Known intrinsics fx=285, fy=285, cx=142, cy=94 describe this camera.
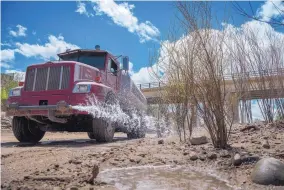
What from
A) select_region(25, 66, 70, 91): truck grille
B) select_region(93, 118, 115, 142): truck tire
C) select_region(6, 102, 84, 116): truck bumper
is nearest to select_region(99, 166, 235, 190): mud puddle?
select_region(6, 102, 84, 116): truck bumper

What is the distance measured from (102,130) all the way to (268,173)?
425 cm

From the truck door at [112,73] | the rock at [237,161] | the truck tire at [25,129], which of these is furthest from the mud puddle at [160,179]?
the truck door at [112,73]

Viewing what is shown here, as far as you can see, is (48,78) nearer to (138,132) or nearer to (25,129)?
(25,129)

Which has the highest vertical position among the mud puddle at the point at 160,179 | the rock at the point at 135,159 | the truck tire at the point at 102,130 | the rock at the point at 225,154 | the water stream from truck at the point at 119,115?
the water stream from truck at the point at 119,115

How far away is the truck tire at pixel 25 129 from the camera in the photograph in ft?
23.2

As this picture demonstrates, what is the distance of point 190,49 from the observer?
4582 mm

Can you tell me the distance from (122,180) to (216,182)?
0.92 metres

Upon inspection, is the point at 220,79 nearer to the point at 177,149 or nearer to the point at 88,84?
the point at 177,149

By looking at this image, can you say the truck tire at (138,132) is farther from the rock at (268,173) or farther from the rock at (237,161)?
the rock at (268,173)

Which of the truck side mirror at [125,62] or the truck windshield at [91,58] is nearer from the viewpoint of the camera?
the truck windshield at [91,58]

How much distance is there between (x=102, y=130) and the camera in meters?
6.43

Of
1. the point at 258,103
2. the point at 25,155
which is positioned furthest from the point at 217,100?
the point at 258,103

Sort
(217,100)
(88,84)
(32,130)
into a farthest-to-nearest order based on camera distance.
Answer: (32,130)
(88,84)
(217,100)

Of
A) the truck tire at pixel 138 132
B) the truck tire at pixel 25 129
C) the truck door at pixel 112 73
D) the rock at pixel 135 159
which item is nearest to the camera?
the rock at pixel 135 159
